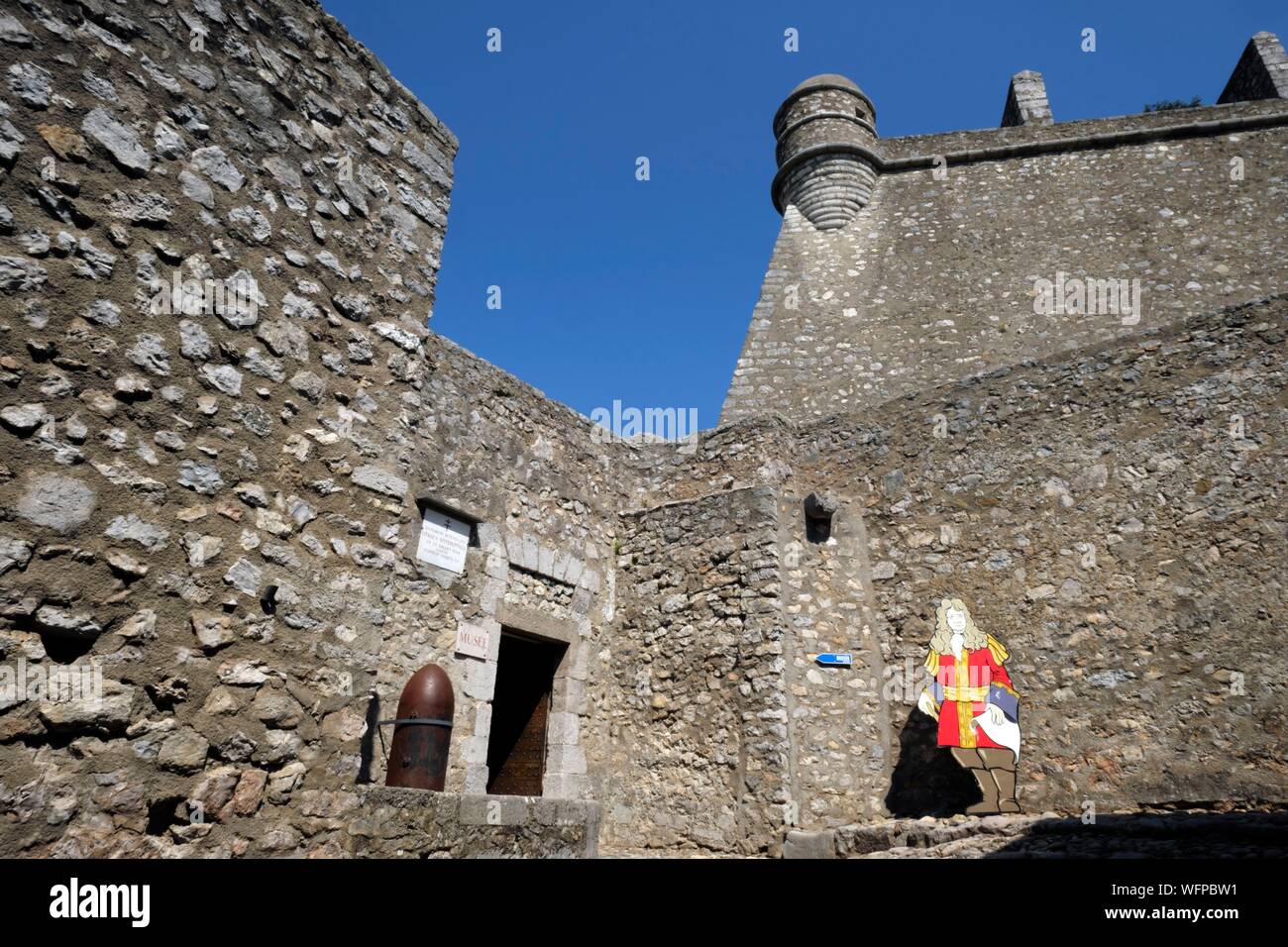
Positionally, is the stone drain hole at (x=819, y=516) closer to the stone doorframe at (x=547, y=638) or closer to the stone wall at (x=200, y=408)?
the stone doorframe at (x=547, y=638)

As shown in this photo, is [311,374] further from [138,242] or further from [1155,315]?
[1155,315]

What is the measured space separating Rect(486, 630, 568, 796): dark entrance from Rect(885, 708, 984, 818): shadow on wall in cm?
287

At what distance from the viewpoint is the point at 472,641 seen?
→ 5863 millimetres

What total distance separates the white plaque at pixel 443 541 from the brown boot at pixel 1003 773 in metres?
4.02

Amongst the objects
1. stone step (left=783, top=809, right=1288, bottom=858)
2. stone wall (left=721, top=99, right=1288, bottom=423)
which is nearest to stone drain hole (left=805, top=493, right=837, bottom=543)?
stone step (left=783, top=809, right=1288, bottom=858)

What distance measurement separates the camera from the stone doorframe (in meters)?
5.80

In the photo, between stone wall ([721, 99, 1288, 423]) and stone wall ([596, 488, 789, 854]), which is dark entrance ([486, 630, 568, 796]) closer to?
stone wall ([596, 488, 789, 854])

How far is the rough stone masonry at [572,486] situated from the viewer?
7.70ft

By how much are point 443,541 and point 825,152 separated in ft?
33.6

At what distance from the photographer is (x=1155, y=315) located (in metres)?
10.7

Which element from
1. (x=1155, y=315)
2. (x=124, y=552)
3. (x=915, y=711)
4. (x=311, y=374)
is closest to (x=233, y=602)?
(x=124, y=552)
